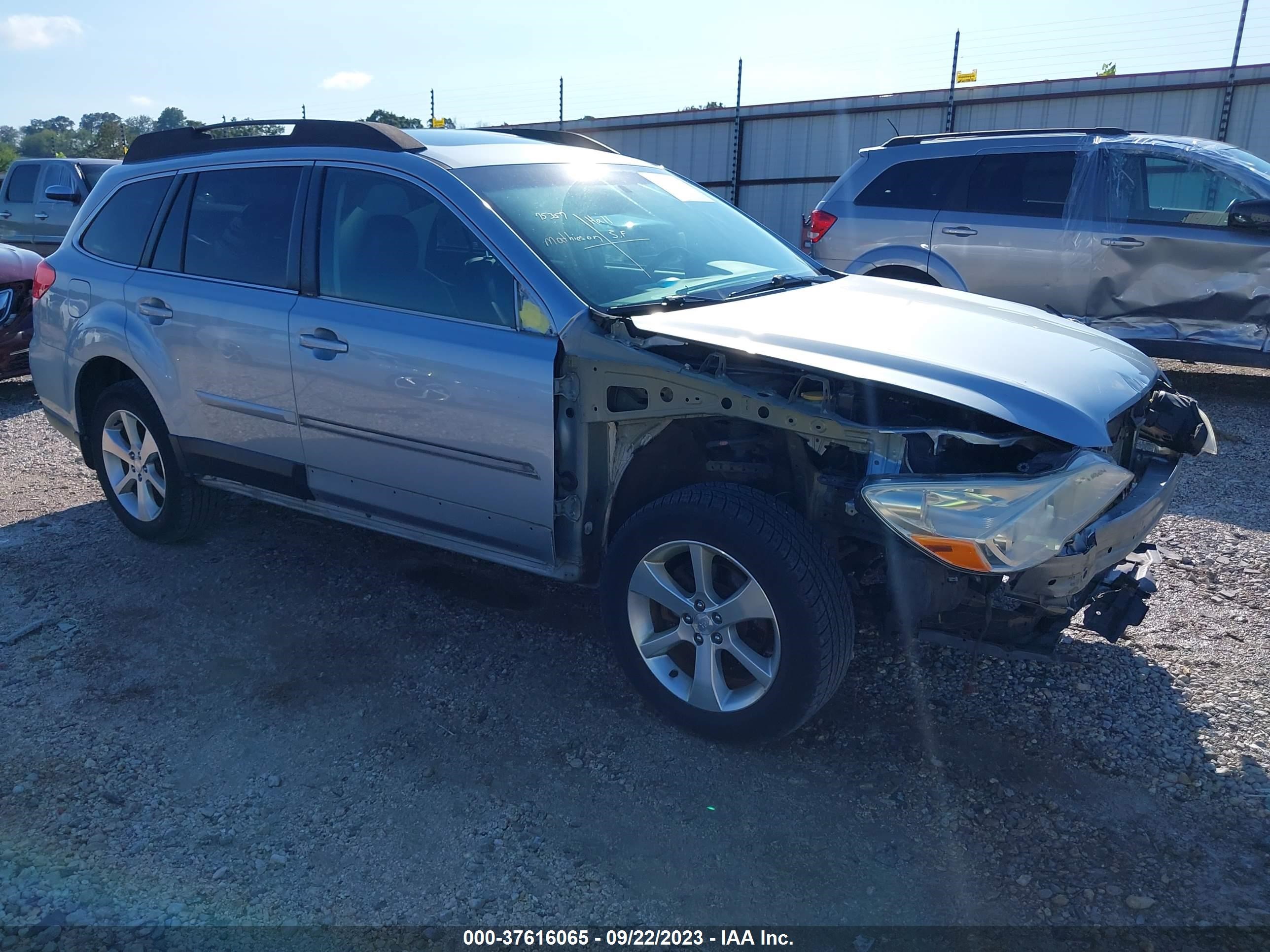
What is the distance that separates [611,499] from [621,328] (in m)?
0.59

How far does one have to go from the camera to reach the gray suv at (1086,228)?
7.14 meters

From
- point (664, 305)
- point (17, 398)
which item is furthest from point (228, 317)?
point (17, 398)

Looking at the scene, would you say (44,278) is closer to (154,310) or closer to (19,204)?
(154,310)

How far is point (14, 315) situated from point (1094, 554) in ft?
27.0

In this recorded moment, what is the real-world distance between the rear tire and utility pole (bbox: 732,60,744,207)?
12.0 metres

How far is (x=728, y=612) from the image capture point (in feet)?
10.3

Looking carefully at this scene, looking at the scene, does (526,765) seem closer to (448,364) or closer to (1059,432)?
(448,364)

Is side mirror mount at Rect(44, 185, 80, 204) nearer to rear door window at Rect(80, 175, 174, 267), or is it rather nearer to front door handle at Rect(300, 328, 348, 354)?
rear door window at Rect(80, 175, 174, 267)

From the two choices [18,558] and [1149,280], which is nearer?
[18,558]

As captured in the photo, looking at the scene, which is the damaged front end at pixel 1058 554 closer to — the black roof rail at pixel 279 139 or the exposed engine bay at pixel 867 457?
the exposed engine bay at pixel 867 457

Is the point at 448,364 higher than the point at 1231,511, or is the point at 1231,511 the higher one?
the point at 448,364

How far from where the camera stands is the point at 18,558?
4871 millimetres

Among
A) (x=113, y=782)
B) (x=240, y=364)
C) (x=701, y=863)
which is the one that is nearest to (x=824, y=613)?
(x=701, y=863)

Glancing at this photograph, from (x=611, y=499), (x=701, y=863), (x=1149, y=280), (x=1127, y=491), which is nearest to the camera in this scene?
(x=701, y=863)
